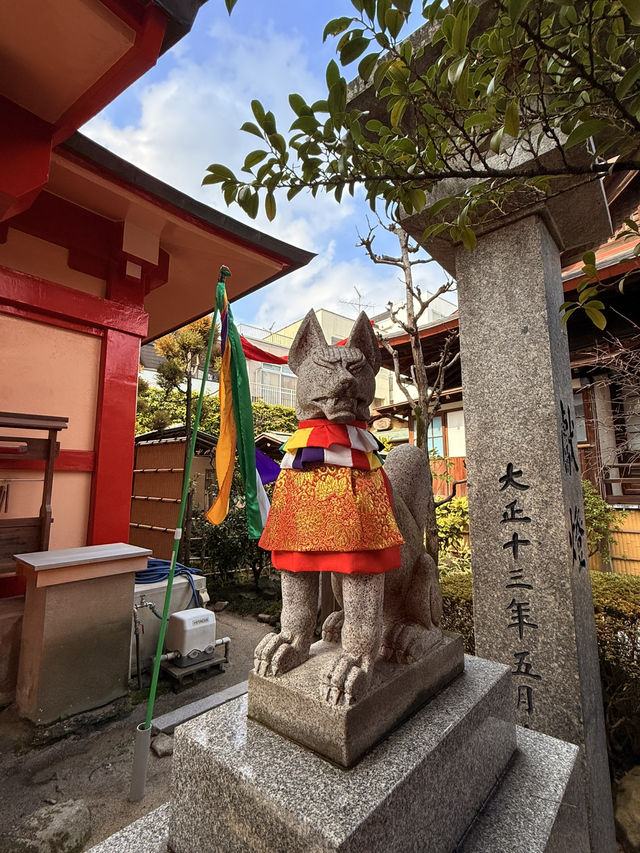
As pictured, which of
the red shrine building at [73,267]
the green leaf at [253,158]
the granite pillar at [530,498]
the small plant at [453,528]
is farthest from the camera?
the small plant at [453,528]

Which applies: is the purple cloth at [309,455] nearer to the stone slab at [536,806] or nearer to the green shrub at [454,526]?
the stone slab at [536,806]

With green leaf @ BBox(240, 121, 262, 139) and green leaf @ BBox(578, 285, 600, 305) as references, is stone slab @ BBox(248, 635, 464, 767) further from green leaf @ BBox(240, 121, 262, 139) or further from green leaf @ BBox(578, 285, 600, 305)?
green leaf @ BBox(240, 121, 262, 139)

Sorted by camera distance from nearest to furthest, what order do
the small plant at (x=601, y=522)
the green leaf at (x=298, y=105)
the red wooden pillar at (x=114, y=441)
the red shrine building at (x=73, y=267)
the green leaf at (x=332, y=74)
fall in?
the green leaf at (x=332, y=74) → the green leaf at (x=298, y=105) → the red shrine building at (x=73, y=267) → the red wooden pillar at (x=114, y=441) → the small plant at (x=601, y=522)

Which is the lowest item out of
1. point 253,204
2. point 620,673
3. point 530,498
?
point 620,673

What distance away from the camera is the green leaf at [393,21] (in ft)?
3.25

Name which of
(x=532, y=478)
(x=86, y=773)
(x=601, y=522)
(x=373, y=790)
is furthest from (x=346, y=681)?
(x=601, y=522)

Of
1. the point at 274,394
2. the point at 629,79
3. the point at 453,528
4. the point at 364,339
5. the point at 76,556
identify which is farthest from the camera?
the point at 274,394

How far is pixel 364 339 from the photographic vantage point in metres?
1.90

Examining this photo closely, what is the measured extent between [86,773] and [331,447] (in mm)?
2967

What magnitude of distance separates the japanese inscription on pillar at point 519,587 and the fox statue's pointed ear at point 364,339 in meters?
1.35

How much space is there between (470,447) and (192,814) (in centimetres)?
236

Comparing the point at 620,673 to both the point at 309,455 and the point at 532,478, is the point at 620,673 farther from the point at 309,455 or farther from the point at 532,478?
the point at 309,455

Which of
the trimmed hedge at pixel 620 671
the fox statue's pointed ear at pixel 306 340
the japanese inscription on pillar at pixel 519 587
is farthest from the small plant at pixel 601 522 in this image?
the fox statue's pointed ear at pixel 306 340

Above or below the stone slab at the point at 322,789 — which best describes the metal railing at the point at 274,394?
above
